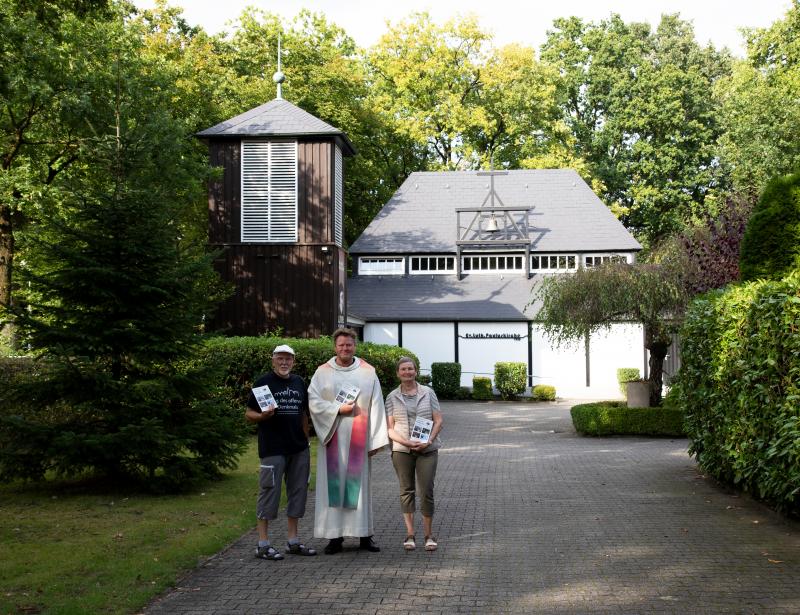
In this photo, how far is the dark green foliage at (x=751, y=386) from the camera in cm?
862

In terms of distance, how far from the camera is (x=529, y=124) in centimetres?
4741

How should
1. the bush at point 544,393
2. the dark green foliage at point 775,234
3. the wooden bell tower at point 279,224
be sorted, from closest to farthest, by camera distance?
the dark green foliage at point 775,234 < the wooden bell tower at point 279,224 < the bush at point 544,393

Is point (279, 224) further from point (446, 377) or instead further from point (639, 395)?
point (446, 377)

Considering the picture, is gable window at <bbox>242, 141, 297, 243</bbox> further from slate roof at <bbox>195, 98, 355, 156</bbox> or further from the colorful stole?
the colorful stole

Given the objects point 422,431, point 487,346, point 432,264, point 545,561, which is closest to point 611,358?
point 487,346

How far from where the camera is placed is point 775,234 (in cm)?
1070

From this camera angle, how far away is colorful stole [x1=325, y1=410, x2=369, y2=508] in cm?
797

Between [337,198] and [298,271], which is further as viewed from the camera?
[337,198]

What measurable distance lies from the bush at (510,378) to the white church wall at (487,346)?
2742 millimetres

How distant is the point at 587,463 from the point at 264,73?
29.1 meters

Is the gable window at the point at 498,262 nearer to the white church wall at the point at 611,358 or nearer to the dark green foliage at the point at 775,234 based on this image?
the white church wall at the point at 611,358

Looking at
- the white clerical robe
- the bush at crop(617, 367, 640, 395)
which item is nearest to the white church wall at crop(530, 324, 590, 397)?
the bush at crop(617, 367, 640, 395)

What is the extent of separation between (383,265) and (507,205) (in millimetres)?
6585

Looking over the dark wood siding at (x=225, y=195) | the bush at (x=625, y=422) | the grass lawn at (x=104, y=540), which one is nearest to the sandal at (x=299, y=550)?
the grass lawn at (x=104, y=540)
